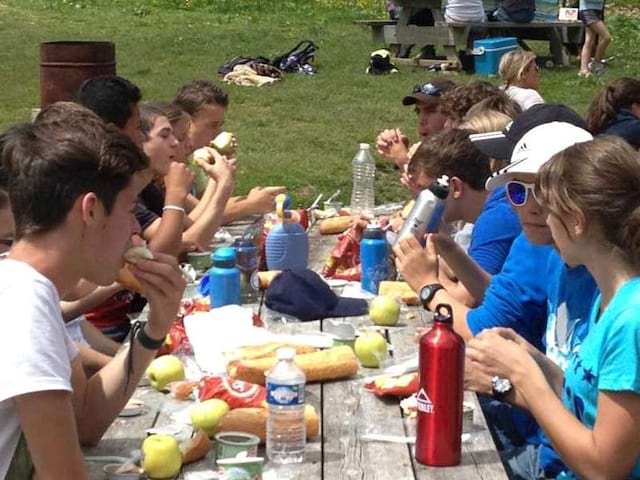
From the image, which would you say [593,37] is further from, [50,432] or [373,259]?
[50,432]

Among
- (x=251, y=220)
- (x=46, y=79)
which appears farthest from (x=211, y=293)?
(x=46, y=79)

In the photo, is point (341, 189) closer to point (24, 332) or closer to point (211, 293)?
point (211, 293)

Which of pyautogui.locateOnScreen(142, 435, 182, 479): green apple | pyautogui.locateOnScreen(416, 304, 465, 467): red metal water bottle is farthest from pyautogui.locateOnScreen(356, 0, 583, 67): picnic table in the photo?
pyautogui.locateOnScreen(142, 435, 182, 479): green apple

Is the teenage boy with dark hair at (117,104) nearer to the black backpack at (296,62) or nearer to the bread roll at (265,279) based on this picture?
the bread roll at (265,279)

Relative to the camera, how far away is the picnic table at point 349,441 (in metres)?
2.56

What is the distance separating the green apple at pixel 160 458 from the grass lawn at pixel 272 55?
6.45m

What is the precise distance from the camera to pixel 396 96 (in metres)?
12.9

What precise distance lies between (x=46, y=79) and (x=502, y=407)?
5424 mm

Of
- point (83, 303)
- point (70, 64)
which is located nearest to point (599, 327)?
point (83, 303)

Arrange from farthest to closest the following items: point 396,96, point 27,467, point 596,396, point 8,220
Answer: point 396,96 < point 8,220 < point 596,396 < point 27,467

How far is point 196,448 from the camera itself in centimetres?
262

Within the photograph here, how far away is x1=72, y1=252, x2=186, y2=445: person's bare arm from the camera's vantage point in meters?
2.67

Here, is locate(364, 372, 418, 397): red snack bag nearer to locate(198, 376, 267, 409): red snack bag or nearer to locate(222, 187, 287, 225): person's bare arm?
locate(198, 376, 267, 409): red snack bag

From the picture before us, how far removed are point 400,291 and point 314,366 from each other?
1.06 meters
